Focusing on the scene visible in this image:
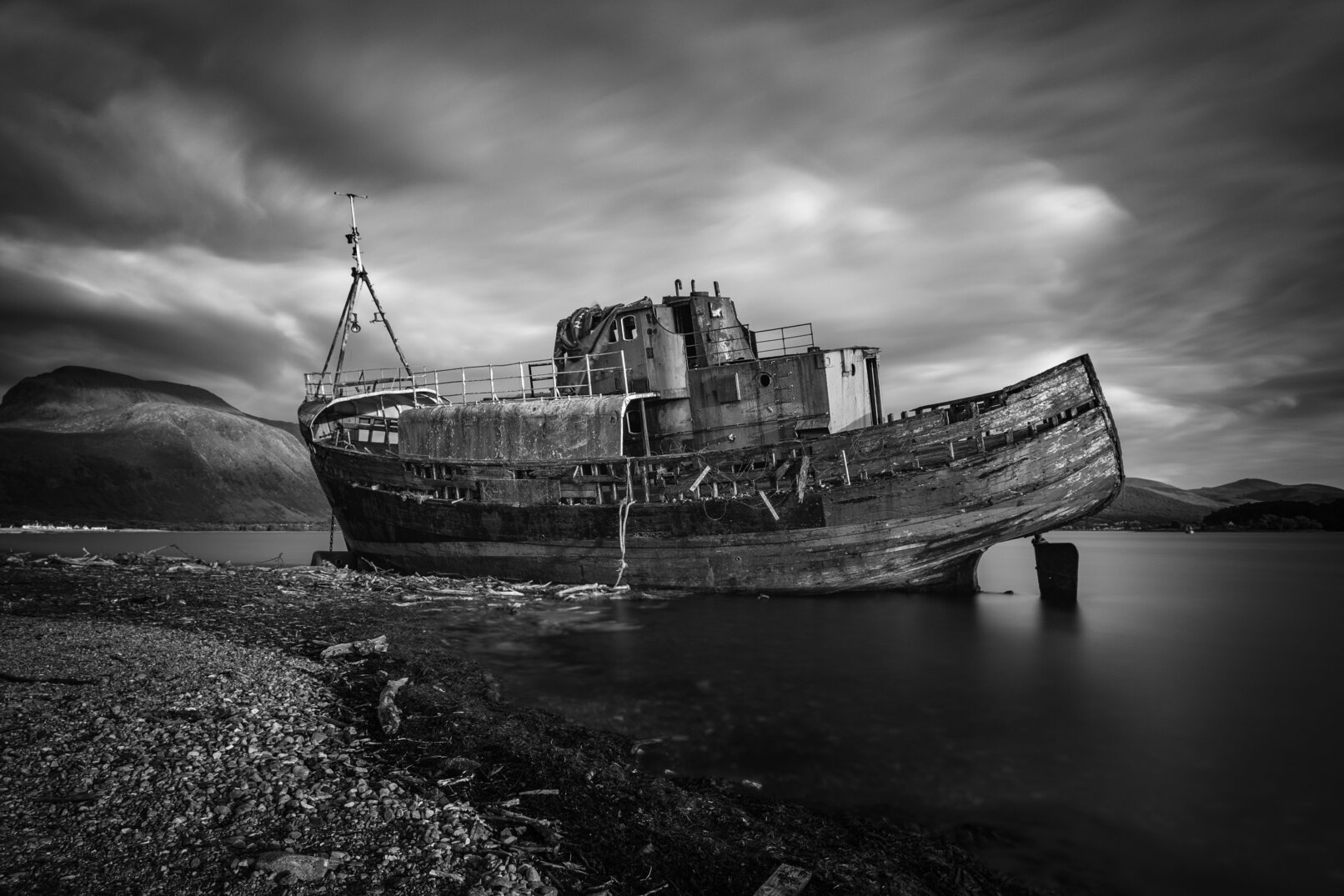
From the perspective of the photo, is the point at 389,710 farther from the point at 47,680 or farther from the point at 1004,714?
the point at 1004,714

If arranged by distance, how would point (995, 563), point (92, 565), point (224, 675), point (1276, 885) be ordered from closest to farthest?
point (1276, 885), point (224, 675), point (92, 565), point (995, 563)

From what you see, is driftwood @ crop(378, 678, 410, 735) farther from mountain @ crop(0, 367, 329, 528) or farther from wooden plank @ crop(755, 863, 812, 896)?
mountain @ crop(0, 367, 329, 528)

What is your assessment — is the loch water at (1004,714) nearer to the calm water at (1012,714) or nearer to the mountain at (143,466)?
the calm water at (1012,714)

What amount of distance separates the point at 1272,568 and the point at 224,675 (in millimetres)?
41931

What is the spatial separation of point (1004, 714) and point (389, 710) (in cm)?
727

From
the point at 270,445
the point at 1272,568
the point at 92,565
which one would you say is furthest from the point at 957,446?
the point at 270,445

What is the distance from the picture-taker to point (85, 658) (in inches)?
281

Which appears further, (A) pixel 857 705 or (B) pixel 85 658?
(A) pixel 857 705

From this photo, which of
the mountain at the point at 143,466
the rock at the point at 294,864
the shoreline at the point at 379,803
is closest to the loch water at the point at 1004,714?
the shoreline at the point at 379,803

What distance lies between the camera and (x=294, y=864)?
328cm

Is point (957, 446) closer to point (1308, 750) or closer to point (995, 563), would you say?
point (1308, 750)

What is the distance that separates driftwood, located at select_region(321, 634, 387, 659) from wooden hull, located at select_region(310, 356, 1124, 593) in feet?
22.4

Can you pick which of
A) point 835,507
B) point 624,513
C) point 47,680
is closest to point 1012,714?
point 835,507

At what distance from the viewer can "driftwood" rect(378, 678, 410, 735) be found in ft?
18.0
